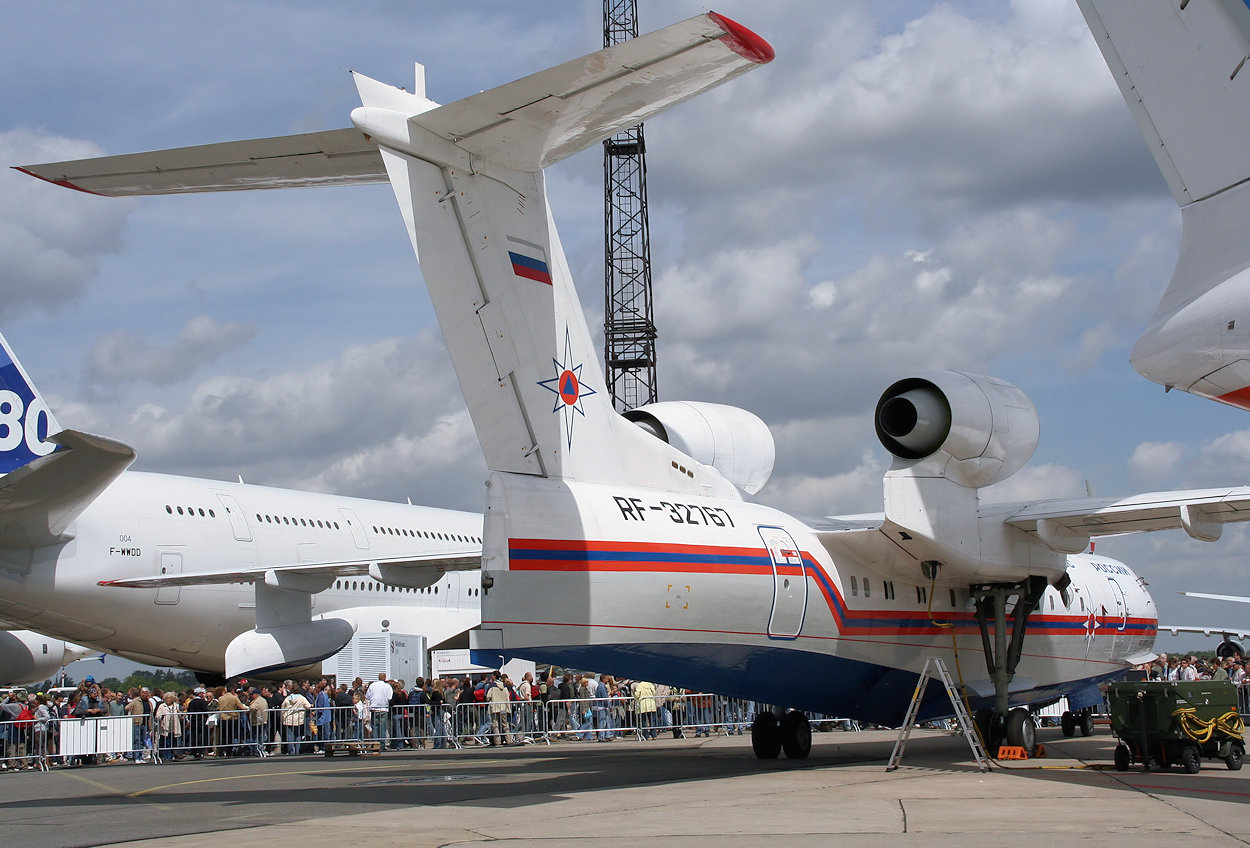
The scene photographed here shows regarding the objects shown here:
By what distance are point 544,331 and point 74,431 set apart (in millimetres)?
A: 4049

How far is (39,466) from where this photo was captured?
1390cm

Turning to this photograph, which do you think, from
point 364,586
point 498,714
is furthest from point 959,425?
point 364,586

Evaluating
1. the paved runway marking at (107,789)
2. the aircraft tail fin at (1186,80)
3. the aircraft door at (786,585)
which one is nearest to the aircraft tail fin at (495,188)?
the aircraft door at (786,585)

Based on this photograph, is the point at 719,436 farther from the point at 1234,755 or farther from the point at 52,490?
the point at 52,490

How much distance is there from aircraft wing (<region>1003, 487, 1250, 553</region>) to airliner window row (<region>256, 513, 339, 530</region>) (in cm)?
1255

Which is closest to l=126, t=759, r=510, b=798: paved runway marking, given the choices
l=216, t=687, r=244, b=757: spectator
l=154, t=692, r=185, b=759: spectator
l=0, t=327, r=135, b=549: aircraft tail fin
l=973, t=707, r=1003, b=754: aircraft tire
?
l=0, t=327, r=135, b=549: aircraft tail fin

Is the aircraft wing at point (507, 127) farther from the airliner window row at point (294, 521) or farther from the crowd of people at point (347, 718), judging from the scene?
the airliner window row at point (294, 521)

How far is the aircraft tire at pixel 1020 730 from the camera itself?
1309cm

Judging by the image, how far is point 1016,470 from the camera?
1323 centimetres

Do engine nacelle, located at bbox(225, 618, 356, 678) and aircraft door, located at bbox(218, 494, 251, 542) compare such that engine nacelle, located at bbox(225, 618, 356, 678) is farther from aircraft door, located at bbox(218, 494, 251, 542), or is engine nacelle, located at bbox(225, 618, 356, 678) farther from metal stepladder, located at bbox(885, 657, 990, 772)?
metal stepladder, located at bbox(885, 657, 990, 772)

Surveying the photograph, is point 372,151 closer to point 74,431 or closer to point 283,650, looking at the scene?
point 74,431

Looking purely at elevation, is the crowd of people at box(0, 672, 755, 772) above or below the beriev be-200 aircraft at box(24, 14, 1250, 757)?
below

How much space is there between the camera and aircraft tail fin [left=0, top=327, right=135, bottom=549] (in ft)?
42.7

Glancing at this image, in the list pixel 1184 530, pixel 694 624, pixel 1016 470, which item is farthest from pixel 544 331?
pixel 1184 530
